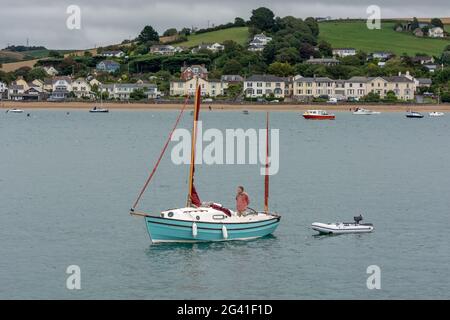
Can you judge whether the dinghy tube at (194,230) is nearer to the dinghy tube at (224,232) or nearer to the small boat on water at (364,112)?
the dinghy tube at (224,232)

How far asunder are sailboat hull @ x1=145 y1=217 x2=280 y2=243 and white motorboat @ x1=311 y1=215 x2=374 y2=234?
3826mm

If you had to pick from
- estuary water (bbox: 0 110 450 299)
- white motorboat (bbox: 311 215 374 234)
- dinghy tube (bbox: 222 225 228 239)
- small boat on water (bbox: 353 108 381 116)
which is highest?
dinghy tube (bbox: 222 225 228 239)

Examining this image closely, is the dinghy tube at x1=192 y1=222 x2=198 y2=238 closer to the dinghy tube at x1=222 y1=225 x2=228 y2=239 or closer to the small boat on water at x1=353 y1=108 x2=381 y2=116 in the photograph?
the dinghy tube at x1=222 y1=225 x2=228 y2=239

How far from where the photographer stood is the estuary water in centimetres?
3509

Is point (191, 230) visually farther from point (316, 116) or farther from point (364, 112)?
point (364, 112)

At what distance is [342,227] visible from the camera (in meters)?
44.4

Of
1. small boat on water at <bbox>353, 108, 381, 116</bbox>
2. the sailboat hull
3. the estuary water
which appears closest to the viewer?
the estuary water

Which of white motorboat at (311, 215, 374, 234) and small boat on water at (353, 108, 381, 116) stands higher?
white motorboat at (311, 215, 374, 234)

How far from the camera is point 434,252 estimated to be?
132 ft

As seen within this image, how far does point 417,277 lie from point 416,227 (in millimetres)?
10169

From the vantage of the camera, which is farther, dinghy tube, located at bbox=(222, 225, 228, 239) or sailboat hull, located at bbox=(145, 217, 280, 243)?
dinghy tube, located at bbox=(222, 225, 228, 239)

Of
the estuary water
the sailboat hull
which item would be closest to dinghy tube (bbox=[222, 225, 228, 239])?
the sailboat hull

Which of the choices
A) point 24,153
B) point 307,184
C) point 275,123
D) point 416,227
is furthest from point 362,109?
point 416,227

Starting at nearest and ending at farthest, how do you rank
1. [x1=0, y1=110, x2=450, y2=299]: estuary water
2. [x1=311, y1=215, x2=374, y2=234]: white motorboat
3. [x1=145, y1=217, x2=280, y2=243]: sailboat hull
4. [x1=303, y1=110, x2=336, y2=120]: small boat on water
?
[x1=0, y1=110, x2=450, y2=299]: estuary water
[x1=145, y1=217, x2=280, y2=243]: sailboat hull
[x1=311, y1=215, x2=374, y2=234]: white motorboat
[x1=303, y1=110, x2=336, y2=120]: small boat on water
